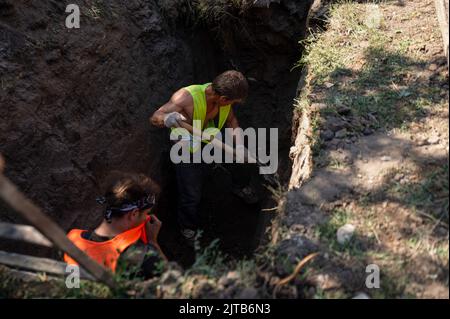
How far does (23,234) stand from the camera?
227 centimetres

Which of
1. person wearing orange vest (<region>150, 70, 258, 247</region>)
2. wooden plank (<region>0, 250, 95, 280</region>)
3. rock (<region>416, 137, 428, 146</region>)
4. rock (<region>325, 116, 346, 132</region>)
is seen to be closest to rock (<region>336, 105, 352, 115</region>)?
rock (<region>325, 116, 346, 132</region>)

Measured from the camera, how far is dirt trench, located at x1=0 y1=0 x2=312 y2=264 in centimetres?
367

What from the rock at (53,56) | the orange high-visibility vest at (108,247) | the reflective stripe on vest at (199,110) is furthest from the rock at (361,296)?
the rock at (53,56)

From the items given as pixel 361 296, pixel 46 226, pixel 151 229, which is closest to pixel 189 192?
pixel 151 229

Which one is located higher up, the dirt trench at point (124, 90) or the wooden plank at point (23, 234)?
the dirt trench at point (124, 90)

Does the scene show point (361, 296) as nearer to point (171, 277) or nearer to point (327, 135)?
point (171, 277)

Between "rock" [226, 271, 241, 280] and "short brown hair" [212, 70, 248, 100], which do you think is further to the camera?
"short brown hair" [212, 70, 248, 100]

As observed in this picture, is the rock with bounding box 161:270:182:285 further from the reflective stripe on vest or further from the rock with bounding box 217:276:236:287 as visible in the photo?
the reflective stripe on vest

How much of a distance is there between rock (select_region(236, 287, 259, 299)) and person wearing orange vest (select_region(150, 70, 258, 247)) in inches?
70.8

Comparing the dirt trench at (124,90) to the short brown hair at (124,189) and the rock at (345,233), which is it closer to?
the short brown hair at (124,189)

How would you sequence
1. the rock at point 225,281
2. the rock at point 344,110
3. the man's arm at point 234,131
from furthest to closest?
the man's arm at point 234,131, the rock at point 344,110, the rock at point 225,281

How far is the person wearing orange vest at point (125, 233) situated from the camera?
2.47 m

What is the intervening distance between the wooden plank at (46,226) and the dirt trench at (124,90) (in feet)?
5.37

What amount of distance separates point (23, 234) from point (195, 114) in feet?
6.62
